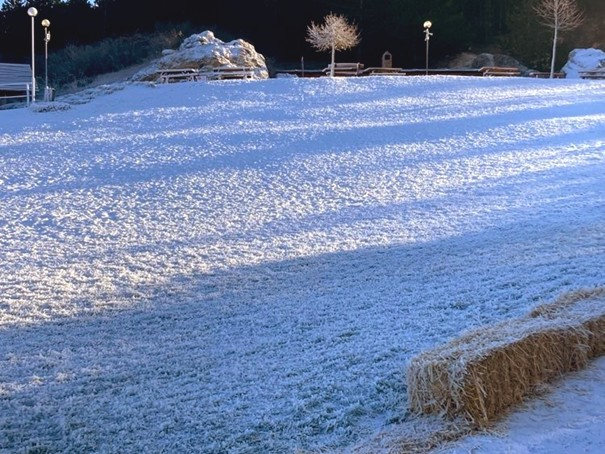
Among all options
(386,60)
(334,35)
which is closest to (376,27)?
(386,60)

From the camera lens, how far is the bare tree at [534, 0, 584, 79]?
4066cm

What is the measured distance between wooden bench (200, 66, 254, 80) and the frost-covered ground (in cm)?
876

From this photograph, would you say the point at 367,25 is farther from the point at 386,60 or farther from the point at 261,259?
the point at 261,259

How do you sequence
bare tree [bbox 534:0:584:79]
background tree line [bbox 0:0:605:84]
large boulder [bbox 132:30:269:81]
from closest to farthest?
large boulder [bbox 132:30:269:81], bare tree [bbox 534:0:584:79], background tree line [bbox 0:0:605:84]

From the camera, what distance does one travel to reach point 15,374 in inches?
243

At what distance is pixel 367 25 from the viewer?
48.7 meters

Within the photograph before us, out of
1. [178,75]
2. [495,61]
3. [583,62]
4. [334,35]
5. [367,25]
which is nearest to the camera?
[178,75]

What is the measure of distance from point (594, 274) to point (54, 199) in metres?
10.1

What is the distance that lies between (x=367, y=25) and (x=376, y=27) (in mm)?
657

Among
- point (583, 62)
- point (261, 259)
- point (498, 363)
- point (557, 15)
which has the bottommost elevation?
point (261, 259)

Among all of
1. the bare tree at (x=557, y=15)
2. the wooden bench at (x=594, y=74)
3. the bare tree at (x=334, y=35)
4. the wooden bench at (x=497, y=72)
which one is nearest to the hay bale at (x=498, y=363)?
the wooden bench at (x=497, y=72)

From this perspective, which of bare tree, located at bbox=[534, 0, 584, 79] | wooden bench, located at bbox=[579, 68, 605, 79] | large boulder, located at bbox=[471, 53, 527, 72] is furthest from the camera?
large boulder, located at bbox=[471, 53, 527, 72]

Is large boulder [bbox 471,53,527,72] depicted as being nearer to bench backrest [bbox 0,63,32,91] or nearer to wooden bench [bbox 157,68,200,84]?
wooden bench [bbox 157,68,200,84]

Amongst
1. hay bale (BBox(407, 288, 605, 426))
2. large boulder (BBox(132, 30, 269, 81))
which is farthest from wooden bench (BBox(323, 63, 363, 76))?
hay bale (BBox(407, 288, 605, 426))
